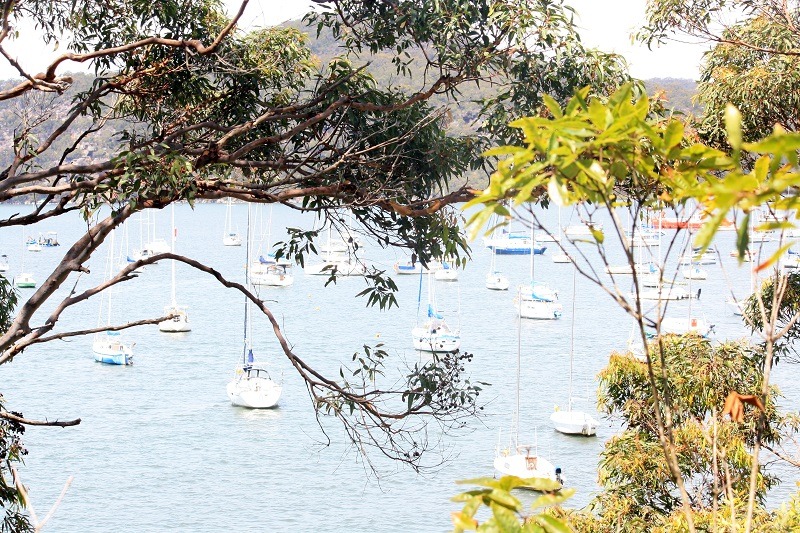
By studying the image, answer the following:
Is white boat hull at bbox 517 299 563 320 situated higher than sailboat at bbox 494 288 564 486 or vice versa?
white boat hull at bbox 517 299 563 320

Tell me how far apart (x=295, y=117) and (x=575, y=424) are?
18.8 metres

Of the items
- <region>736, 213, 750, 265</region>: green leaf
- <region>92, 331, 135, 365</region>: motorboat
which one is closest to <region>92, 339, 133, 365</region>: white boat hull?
<region>92, 331, 135, 365</region>: motorboat

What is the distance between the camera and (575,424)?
23500mm

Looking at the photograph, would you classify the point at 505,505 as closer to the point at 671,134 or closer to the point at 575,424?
the point at 671,134

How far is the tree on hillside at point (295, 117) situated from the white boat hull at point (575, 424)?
1784 cm

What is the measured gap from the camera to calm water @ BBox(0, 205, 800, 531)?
63.2ft

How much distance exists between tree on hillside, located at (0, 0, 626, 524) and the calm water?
1134 cm

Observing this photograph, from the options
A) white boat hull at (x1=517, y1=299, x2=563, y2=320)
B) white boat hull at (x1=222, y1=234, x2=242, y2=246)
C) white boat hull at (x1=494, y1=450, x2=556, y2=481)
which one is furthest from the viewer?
white boat hull at (x1=222, y1=234, x2=242, y2=246)

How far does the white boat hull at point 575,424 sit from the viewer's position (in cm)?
2355

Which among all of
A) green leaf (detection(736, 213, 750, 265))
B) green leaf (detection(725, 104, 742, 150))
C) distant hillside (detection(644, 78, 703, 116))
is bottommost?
green leaf (detection(736, 213, 750, 265))

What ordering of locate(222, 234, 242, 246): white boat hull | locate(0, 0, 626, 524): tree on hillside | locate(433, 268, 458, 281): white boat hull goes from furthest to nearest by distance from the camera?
locate(222, 234, 242, 246): white boat hull
locate(433, 268, 458, 281): white boat hull
locate(0, 0, 626, 524): tree on hillside

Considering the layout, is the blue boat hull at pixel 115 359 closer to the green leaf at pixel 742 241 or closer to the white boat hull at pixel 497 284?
the white boat hull at pixel 497 284

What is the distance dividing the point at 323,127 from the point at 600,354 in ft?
88.5

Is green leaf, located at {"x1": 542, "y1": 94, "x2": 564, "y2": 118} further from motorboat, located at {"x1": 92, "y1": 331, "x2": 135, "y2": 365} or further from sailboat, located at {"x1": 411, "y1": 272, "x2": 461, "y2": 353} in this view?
motorboat, located at {"x1": 92, "y1": 331, "x2": 135, "y2": 365}
